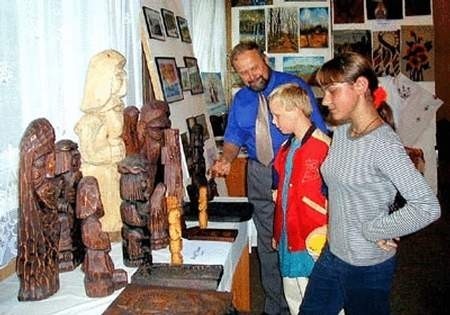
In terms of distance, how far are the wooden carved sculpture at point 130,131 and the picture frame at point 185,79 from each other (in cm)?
93

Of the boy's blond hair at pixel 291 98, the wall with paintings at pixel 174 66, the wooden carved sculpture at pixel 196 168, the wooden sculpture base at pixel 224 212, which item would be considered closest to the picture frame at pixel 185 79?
the wall with paintings at pixel 174 66

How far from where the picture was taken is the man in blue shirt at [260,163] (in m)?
2.26

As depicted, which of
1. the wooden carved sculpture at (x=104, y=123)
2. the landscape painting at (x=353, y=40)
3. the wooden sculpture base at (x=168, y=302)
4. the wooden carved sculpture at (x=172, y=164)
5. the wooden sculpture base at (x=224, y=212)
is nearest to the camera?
the wooden sculpture base at (x=168, y=302)

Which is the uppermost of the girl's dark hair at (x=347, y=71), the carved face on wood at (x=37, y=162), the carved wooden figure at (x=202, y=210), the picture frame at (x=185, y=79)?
the picture frame at (x=185, y=79)

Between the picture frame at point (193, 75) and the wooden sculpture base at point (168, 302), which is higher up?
the picture frame at point (193, 75)

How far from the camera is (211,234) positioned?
5.57ft

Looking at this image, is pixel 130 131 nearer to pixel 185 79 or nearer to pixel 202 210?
pixel 202 210

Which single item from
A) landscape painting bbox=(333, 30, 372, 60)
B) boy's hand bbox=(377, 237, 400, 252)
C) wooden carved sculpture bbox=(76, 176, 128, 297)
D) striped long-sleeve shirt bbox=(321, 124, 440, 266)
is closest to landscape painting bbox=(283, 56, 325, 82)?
landscape painting bbox=(333, 30, 372, 60)

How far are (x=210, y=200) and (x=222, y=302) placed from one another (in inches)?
43.3

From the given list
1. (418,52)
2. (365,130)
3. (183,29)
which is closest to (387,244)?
(365,130)

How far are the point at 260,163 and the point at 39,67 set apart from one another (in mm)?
1134

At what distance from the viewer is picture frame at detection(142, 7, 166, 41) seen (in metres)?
2.29

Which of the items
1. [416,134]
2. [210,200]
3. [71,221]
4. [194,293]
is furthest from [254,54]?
[416,134]

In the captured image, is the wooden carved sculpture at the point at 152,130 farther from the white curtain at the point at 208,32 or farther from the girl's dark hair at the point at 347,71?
the white curtain at the point at 208,32
